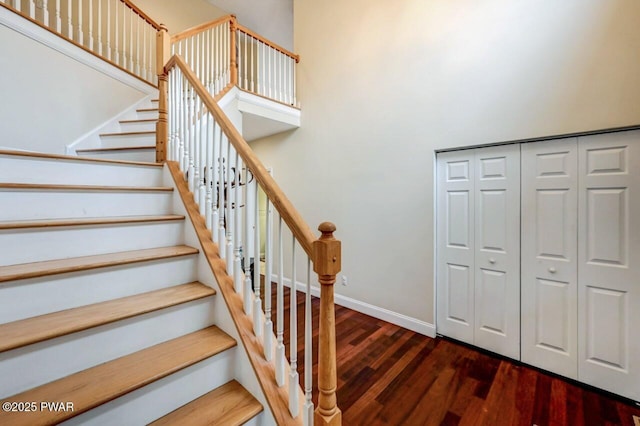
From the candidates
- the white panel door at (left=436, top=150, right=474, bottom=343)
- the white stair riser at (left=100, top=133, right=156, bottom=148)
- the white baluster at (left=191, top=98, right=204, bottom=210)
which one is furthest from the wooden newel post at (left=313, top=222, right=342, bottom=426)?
the white stair riser at (left=100, top=133, right=156, bottom=148)

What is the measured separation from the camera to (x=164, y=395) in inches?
42.0

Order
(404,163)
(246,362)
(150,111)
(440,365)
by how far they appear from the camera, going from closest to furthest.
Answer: (246,362), (440,365), (404,163), (150,111)

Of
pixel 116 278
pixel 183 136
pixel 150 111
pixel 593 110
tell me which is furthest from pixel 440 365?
pixel 150 111

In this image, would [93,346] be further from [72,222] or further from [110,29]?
[110,29]

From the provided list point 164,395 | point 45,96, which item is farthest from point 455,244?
point 45,96

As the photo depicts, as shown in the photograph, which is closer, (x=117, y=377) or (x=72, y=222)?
(x=117, y=377)

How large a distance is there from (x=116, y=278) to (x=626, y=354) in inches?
125

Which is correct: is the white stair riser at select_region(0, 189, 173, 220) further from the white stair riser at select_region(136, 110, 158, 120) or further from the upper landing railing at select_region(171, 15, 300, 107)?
the white stair riser at select_region(136, 110, 158, 120)

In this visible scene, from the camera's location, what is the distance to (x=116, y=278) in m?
1.30

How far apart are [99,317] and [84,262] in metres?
0.32

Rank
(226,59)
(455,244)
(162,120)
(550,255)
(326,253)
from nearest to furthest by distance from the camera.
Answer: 1. (326,253)
2. (550,255)
3. (162,120)
4. (455,244)
5. (226,59)

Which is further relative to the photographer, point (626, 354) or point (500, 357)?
point (500, 357)

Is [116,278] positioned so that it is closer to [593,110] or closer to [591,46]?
[593,110]

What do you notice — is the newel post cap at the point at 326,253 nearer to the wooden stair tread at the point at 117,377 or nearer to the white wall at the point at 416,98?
the wooden stair tread at the point at 117,377
